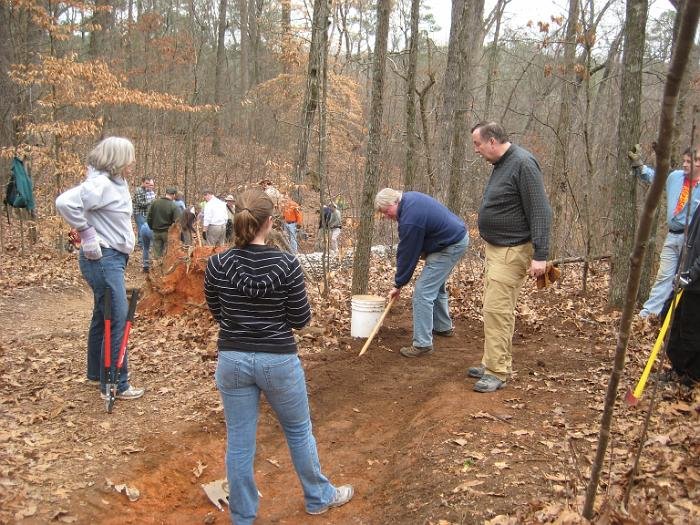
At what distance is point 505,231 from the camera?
500cm

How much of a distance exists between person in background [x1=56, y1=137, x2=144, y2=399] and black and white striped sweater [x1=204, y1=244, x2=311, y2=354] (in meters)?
1.94

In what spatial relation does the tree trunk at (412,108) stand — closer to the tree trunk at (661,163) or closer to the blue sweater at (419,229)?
the blue sweater at (419,229)

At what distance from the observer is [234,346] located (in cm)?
322

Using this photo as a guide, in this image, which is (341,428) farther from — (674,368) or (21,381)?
(21,381)

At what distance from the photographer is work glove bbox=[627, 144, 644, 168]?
21.9ft

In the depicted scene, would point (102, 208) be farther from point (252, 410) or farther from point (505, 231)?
point (505, 231)

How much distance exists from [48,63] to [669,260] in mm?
11849

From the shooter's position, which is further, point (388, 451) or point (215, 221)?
point (215, 221)

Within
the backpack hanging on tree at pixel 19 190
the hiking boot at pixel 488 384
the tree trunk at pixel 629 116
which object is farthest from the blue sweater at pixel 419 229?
the backpack hanging on tree at pixel 19 190

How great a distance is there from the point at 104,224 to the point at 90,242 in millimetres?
244

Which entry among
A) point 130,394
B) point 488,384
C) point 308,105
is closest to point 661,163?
point 488,384

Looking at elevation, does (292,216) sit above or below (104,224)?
below

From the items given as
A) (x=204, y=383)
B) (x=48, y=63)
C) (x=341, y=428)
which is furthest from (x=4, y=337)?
(x=48, y=63)

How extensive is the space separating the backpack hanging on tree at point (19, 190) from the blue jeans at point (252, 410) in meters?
11.5
